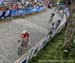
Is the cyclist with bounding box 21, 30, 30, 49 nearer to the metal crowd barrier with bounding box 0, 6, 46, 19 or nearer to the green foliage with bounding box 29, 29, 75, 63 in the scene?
the green foliage with bounding box 29, 29, 75, 63

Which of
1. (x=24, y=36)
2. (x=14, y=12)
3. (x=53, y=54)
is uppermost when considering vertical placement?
(x=24, y=36)

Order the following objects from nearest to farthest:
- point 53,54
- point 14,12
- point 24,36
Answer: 1. point 24,36
2. point 53,54
3. point 14,12

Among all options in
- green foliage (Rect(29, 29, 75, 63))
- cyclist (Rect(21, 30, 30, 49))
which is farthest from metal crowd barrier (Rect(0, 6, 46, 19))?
cyclist (Rect(21, 30, 30, 49))

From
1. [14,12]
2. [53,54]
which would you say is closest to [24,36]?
[53,54]

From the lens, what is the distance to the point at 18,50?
1872 cm

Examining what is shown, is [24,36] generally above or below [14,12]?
above

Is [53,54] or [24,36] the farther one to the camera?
[53,54]

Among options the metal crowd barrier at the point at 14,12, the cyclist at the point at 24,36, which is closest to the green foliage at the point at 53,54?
the cyclist at the point at 24,36

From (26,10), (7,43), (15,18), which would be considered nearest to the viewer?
(7,43)

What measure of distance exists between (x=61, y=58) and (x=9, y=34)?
572 cm

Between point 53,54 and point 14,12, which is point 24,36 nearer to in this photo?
point 53,54

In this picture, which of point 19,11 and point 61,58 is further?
point 19,11

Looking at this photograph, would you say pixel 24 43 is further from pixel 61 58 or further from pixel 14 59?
pixel 61 58

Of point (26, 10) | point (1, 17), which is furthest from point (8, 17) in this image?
point (26, 10)
